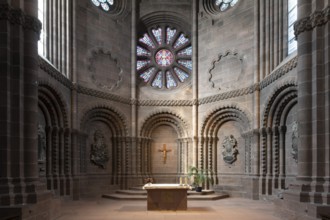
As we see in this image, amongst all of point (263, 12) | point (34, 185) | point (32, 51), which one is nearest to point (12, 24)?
point (32, 51)

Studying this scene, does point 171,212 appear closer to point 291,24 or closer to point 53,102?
point 53,102

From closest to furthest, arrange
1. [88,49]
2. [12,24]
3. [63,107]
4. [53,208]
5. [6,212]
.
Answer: [6,212], [12,24], [53,208], [63,107], [88,49]

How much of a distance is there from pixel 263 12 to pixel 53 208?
→ 43.9 ft

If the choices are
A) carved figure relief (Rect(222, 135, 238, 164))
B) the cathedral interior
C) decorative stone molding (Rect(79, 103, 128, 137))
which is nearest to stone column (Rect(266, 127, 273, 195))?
the cathedral interior

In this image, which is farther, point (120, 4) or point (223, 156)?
point (120, 4)

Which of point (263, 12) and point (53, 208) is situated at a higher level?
point (263, 12)

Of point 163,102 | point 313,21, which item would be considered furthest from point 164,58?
point 313,21

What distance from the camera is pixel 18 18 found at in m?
11.7

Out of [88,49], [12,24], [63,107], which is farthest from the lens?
[88,49]

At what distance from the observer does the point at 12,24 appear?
1166 cm

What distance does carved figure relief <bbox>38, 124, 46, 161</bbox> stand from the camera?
17.3 metres

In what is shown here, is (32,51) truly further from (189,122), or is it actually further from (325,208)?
(189,122)

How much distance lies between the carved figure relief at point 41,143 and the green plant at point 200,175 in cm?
748

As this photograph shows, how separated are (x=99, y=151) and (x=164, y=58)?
7.04m
